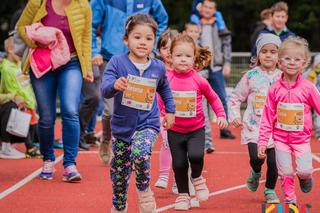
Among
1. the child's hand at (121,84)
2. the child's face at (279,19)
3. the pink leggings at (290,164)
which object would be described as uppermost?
the child's face at (279,19)

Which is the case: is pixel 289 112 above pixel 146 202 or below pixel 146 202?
above

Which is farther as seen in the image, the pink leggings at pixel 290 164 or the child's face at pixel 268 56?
the child's face at pixel 268 56

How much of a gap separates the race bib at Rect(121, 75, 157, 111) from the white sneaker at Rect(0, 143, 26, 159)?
523 centimetres

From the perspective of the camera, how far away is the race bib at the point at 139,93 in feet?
22.5

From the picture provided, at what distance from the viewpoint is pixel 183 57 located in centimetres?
806

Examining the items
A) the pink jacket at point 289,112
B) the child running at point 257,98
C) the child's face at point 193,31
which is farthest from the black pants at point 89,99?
the pink jacket at point 289,112

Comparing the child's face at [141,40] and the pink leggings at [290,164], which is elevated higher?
the child's face at [141,40]

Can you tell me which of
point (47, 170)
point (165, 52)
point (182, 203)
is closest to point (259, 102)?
point (182, 203)

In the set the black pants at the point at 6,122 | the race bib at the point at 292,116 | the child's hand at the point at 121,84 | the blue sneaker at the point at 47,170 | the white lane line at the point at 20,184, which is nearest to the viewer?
the child's hand at the point at 121,84

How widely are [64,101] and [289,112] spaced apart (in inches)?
110

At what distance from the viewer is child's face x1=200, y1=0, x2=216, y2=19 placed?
13.1m

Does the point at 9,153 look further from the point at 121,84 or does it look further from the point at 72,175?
the point at 121,84

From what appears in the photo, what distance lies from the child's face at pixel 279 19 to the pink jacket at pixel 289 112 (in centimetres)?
501

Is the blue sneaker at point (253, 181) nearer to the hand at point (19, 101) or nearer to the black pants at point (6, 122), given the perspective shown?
the black pants at point (6, 122)
